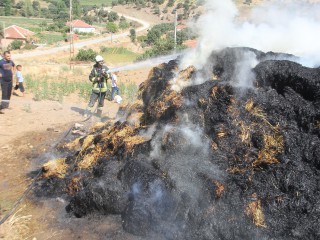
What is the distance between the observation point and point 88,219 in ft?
15.1

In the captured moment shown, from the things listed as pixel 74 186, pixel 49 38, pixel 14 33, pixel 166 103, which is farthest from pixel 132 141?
pixel 49 38

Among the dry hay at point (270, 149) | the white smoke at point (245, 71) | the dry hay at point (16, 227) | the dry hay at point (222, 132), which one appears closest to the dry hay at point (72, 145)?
the dry hay at point (16, 227)

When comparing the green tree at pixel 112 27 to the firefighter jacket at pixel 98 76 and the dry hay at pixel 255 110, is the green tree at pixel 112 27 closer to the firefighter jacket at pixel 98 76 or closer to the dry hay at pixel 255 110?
the firefighter jacket at pixel 98 76

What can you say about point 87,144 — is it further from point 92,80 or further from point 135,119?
point 92,80

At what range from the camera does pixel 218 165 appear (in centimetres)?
458

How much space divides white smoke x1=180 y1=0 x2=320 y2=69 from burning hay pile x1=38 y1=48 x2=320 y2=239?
2.61 feet

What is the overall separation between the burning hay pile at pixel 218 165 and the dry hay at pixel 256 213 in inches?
0.5

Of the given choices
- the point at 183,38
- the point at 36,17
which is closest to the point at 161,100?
the point at 183,38

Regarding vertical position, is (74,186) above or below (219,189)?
below

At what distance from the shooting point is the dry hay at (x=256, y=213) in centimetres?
399

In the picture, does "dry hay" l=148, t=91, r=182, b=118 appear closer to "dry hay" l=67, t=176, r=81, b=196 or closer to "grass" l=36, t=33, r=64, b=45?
"dry hay" l=67, t=176, r=81, b=196

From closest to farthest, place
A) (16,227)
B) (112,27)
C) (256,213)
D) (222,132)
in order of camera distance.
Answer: (256,213), (16,227), (222,132), (112,27)

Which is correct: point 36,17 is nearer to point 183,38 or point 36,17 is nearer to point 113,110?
point 183,38

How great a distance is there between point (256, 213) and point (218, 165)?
0.81 m
